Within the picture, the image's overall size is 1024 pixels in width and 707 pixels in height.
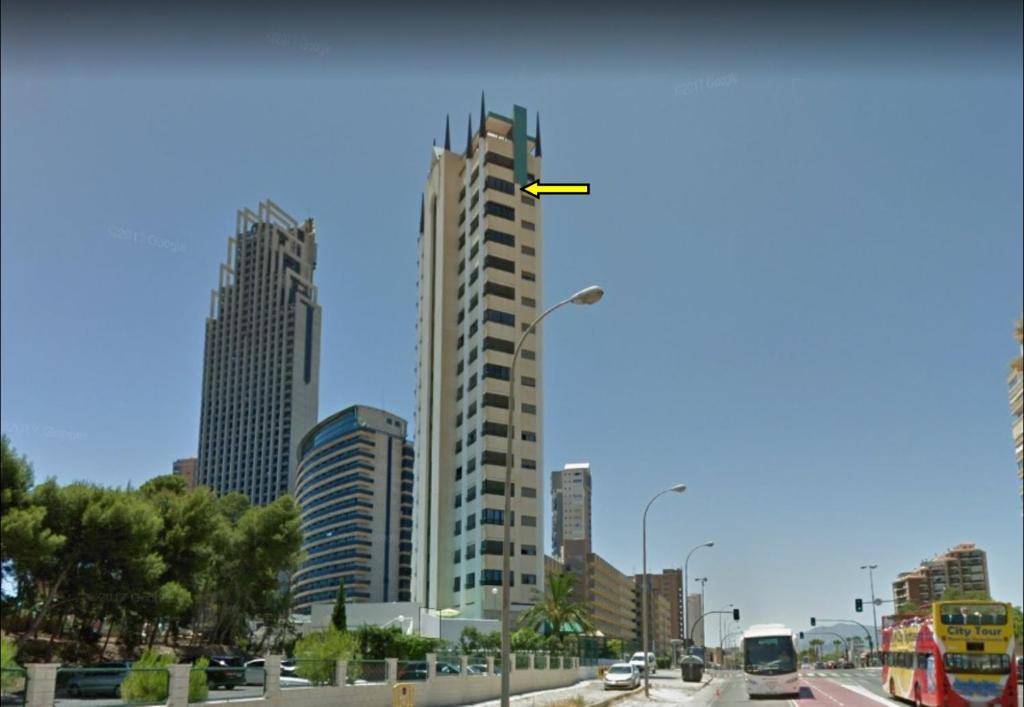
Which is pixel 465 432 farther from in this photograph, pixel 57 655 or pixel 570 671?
pixel 57 655

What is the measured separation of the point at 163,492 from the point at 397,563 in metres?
120

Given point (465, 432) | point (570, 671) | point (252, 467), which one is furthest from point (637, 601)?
point (570, 671)

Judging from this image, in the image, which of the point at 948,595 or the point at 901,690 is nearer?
the point at 901,690

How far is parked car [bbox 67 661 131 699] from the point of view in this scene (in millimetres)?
17219

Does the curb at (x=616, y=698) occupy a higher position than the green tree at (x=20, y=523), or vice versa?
the green tree at (x=20, y=523)

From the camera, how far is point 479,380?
9200 centimetres

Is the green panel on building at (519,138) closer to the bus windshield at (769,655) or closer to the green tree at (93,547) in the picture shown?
the green tree at (93,547)

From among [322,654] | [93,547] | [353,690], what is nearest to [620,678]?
[353,690]

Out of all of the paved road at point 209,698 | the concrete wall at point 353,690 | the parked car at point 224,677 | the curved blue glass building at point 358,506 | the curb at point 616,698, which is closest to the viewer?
the concrete wall at point 353,690

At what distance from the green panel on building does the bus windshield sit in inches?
2656

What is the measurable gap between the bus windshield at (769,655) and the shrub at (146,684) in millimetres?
27390

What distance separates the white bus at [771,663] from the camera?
128 feet

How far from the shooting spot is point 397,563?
173000mm

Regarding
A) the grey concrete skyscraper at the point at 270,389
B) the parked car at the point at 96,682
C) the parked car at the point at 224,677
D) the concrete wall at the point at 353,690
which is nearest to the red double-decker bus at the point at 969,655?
the concrete wall at the point at 353,690
